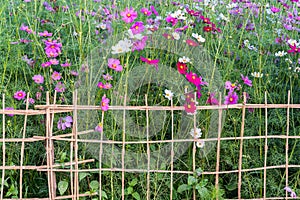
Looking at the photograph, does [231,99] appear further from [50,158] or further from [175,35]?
[50,158]

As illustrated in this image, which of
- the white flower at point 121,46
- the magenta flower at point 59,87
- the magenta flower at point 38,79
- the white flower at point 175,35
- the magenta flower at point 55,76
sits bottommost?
the magenta flower at point 59,87

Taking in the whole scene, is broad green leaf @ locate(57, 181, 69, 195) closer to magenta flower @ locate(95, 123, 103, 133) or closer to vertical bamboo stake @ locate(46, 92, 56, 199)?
vertical bamboo stake @ locate(46, 92, 56, 199)

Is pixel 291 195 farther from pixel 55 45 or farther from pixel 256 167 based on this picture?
pixel 55 45

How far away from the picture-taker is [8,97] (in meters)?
2.55

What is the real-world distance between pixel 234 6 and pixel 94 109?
1.49 metres

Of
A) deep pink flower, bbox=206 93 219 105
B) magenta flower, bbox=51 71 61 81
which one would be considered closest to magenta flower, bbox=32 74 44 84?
magenta flower, bbox=51 71 61 81

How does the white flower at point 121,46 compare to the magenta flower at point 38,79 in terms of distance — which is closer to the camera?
the white flower at point 121,46

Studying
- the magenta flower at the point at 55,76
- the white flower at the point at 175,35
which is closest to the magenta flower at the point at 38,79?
the magenta flower at the point at 55,76

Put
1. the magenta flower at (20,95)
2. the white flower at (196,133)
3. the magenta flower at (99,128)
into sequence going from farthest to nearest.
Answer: the magenta flower at (20,95), the white flower at (196,133), the magenta flower at (99,128)

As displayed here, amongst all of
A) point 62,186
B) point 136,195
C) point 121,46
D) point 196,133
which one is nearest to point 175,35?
point 121,46

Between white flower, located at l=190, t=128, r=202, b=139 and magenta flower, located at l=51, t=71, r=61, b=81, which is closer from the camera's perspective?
white flower, located at l=190, t=128, r=202, b=139

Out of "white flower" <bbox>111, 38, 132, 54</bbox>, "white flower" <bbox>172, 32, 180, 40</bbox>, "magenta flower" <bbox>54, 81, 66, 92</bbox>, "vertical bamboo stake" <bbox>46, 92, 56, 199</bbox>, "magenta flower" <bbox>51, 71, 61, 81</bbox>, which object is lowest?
"vertical bamboo stake" <bbox>46, 92, 56, 199</bbox>

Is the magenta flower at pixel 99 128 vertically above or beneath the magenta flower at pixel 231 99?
beneath

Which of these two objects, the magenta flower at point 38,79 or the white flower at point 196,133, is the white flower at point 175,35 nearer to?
the white flower at point 196,133
